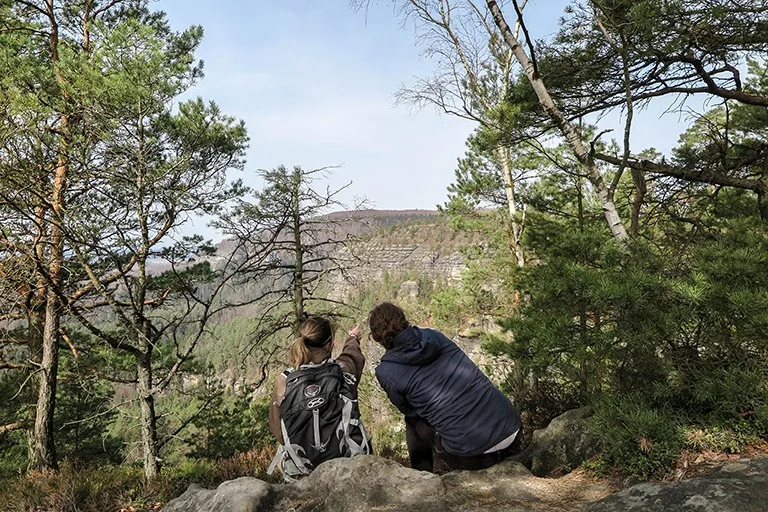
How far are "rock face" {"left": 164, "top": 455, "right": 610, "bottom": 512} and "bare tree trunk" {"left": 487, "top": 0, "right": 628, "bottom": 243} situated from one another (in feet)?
8.43

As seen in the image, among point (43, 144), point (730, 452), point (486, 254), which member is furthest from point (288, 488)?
point (486, 254)

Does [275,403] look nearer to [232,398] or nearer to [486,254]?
[486,254]

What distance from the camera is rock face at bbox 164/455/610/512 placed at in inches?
84.0

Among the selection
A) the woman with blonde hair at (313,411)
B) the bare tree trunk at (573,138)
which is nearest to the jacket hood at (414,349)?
the woman with blonde hair at (313,411)

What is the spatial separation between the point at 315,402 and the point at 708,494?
2.07m

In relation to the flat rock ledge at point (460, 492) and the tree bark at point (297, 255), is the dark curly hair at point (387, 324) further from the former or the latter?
the tree bark at point (297, 255)

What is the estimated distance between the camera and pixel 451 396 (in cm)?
265

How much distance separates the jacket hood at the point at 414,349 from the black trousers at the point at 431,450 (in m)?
0.59

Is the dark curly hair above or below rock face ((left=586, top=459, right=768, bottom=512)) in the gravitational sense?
above

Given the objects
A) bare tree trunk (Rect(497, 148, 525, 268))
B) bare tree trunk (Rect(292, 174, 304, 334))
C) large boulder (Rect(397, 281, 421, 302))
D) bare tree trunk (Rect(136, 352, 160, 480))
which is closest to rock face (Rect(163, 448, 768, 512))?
bare tree trunk (Rect(136, 352, 160, 480))

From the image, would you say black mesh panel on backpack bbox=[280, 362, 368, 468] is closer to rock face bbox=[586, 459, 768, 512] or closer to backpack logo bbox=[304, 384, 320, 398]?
backpack logo bbox=[304, 384, 320, 398]

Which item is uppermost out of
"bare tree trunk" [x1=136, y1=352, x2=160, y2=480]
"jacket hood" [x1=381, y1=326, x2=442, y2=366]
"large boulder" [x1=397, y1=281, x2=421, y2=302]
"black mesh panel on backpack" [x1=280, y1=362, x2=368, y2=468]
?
"jacket hood" [x1=381, y1=326, x2=442, y2=366]

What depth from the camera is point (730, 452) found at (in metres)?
2.15

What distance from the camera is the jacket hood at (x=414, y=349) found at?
2672mm
